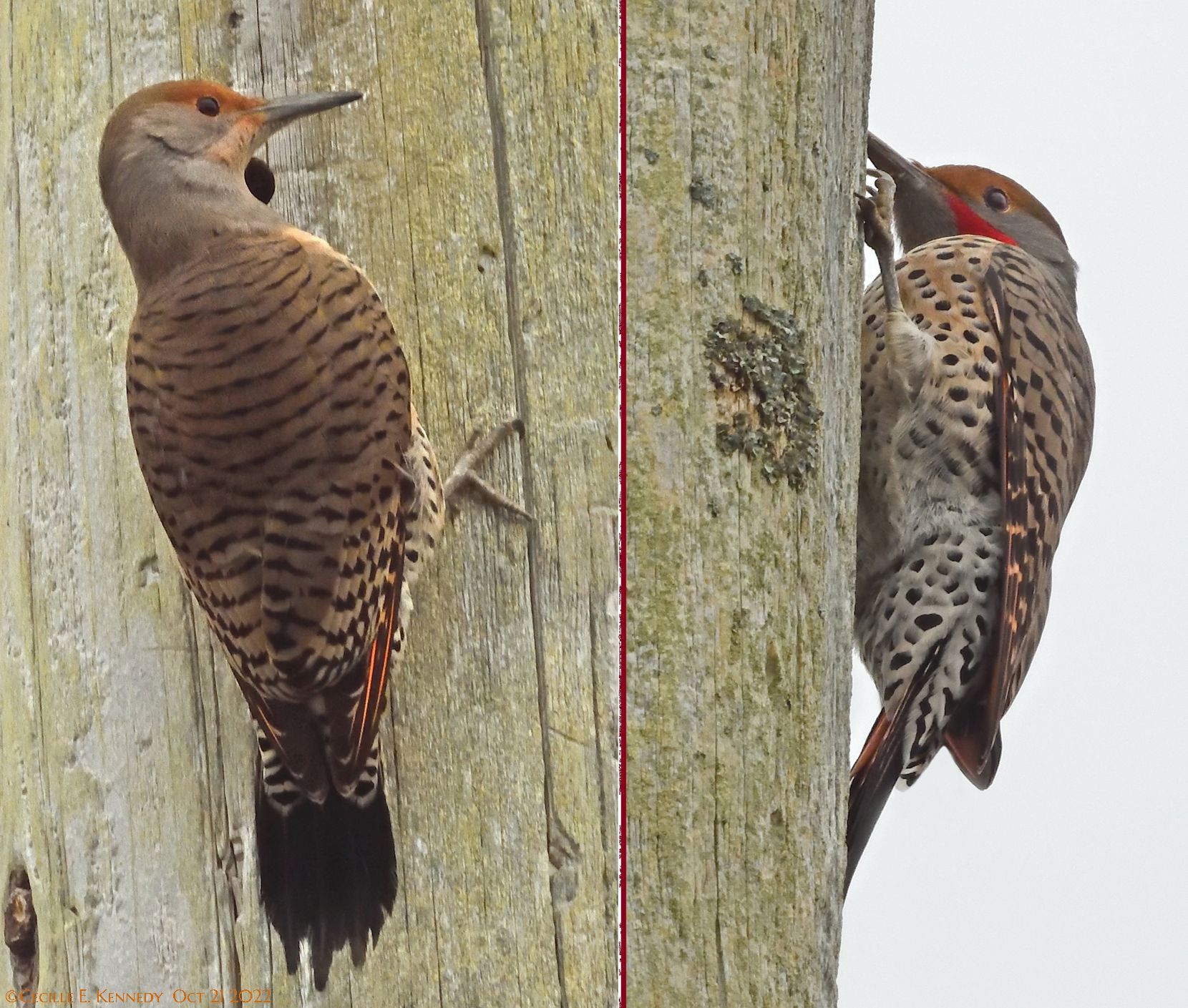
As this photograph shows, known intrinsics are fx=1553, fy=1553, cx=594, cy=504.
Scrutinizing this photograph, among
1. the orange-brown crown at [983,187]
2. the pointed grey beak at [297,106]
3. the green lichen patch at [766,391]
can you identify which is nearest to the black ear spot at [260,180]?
the pointed grey beak at [297,106]

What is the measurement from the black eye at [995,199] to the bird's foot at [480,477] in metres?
2.13

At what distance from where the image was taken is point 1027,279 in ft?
11.5

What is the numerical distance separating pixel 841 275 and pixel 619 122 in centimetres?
52

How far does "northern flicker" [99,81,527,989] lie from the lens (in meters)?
2.10

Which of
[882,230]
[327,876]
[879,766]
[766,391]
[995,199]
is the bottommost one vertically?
[879,766]

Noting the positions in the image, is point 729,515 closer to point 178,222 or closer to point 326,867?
point 326,867

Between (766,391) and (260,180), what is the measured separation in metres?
0.87

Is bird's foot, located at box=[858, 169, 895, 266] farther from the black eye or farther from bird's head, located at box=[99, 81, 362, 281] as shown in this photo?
bird's head, located at box=[99, 81, 362, 281]

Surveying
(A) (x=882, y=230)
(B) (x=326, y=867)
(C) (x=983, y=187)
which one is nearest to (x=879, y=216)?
(A) (x=882, y=230)

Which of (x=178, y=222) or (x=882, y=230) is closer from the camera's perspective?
(x=178, y=222)

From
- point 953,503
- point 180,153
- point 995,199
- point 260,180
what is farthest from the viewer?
point 995,199

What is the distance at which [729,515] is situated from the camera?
2.28 metres

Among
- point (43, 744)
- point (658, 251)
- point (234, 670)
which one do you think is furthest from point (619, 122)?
point (43, 744)

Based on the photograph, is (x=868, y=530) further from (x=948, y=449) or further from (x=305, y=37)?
(x=305, y=37)
